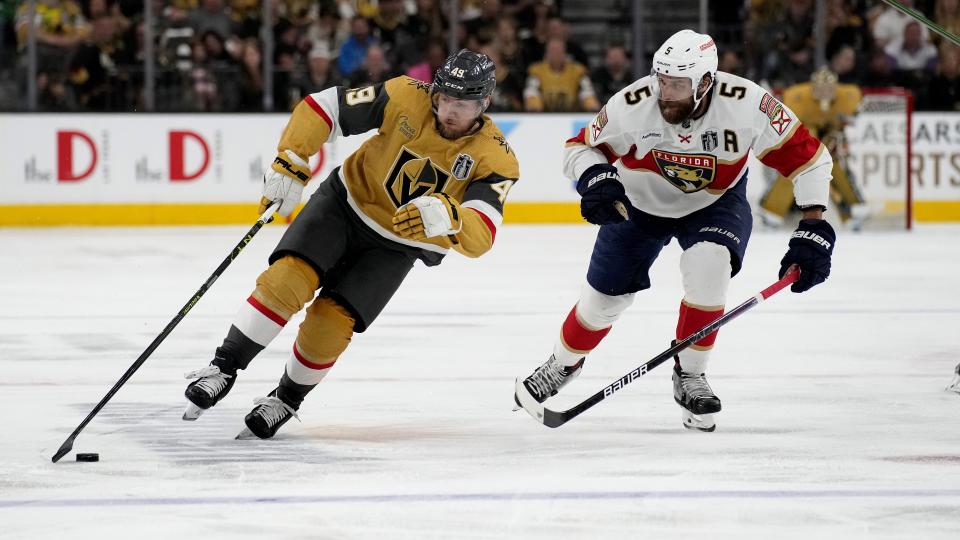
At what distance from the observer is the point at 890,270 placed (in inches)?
328

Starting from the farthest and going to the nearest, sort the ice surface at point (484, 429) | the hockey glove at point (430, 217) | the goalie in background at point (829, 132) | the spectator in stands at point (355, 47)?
1. the spectator in stands at point (355, 47)
2. the goalie in background at point (829, 132)
3. the hockey glove at point (430, 217)
4. the ice surface at point (484, 429)

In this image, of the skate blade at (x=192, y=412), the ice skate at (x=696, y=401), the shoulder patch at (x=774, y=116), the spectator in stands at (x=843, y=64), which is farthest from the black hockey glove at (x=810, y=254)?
the spectator in stands at (x=843, y=64)

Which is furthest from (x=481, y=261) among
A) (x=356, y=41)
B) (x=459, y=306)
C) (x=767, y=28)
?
(x=767, y=28)

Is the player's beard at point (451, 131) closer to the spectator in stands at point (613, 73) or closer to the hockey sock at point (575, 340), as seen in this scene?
the hockey sock at point (575, 340)

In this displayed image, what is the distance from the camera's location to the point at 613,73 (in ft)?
37.2

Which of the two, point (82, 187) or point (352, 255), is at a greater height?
point (352, 255)

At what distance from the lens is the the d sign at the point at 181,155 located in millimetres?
10898

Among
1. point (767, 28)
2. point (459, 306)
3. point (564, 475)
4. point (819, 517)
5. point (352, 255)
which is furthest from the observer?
point (767, 28)

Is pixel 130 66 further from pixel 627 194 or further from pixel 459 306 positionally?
pixel 627 194

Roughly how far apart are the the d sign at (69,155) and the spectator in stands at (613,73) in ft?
11.8

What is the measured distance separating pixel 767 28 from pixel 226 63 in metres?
3.99

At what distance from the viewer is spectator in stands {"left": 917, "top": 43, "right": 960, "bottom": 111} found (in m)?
11.5

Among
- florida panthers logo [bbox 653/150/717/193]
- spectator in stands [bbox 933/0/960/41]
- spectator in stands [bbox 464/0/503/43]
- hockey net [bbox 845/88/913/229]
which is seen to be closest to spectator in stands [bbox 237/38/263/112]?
spectator in stands [bbox 464/0/503/43]

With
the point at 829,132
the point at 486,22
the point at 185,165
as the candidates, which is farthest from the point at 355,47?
the point at 829,132
